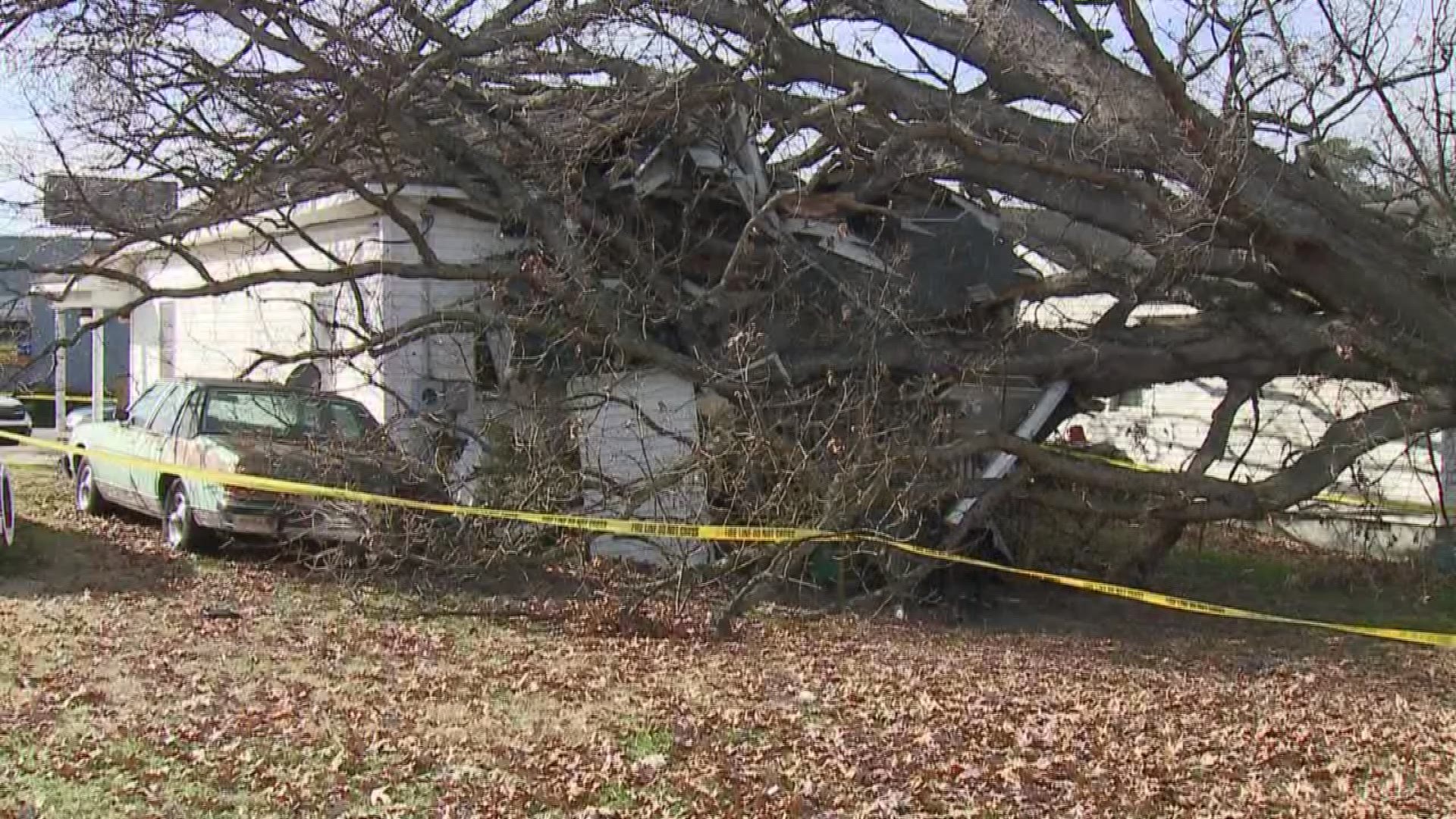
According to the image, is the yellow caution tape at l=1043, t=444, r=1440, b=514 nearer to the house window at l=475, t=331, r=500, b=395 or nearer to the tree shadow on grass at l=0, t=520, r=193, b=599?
the house window at l=475, t=331, r=500, b=395

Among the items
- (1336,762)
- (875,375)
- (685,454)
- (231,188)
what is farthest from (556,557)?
(1336,762)

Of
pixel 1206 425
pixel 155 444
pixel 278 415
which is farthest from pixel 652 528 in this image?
pixel 1206 425

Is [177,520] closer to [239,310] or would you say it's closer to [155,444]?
[155,444]

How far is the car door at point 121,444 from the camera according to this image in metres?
13.2

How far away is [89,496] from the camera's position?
14.2 m

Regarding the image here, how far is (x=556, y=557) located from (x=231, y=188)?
3.91 metres

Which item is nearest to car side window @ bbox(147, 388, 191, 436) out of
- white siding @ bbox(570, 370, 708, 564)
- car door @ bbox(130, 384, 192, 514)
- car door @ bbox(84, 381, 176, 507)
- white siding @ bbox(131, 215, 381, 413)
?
car door @ bbox(130, 384, 192, 514)

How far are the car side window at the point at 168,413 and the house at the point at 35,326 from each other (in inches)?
39.6

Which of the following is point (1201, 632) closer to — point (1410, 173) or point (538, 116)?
point (1410, 173)

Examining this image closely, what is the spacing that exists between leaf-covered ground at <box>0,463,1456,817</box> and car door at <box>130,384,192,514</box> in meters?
1.05

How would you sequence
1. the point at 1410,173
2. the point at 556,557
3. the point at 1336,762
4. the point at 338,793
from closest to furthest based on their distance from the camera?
1. the point at 338,793
2. the point at 1336,762
3. the point at 556,557
4. the point at 1410,173

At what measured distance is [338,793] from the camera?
5.80m

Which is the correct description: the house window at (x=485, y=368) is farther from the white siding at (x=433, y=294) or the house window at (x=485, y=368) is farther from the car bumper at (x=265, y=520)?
the car bumper at (x=265, y=520)

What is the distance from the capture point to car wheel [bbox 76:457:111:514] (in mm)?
14141
